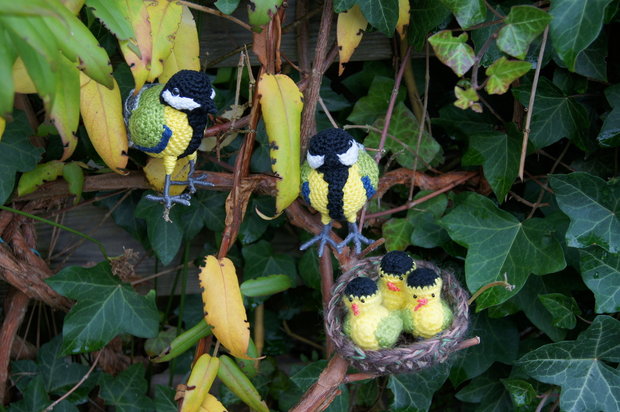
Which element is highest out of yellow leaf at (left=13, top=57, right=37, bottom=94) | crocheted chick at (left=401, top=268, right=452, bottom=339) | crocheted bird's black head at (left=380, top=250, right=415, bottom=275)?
yellow leaf at (left=13, top=57, right=37, bottom=94)

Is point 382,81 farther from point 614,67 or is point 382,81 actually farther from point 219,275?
point 219,275

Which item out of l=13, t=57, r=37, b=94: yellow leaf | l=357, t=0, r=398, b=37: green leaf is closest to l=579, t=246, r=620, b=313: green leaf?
l=357, t=0, r=398, b=37: green leaf

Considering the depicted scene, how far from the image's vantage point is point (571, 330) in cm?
120

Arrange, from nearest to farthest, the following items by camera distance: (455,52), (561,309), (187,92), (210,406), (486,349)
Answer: (187,92) → (455,52) → (210,406) → (561,309) → (486,349)

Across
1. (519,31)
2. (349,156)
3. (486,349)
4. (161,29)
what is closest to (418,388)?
(486,349)

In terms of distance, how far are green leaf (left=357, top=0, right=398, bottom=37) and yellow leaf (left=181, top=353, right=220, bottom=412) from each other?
599 millimetres

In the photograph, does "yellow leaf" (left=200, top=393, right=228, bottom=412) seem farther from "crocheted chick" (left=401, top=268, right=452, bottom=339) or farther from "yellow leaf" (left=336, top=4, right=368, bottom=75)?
"yellow leaf" (left=336, top=4, right=368, bottom=75)

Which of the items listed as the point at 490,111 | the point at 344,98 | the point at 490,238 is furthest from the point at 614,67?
the point at 344,98

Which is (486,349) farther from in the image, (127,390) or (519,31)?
(127,390)

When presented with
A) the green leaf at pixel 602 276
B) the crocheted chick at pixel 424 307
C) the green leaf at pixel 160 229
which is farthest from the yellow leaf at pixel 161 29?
the green leaf at pixel 602 276

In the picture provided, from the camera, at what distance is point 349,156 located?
2.68 feet

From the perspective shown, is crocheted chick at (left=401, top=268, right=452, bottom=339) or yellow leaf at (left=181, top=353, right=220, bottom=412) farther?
yellow leaf at (left=181, top=353, right=220, bottom=412)

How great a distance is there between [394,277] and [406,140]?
1.31 feet

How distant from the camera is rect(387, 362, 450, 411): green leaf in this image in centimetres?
112
